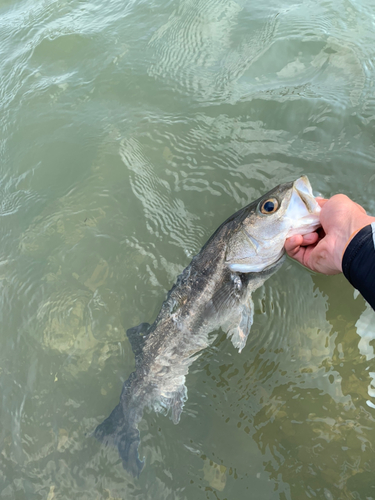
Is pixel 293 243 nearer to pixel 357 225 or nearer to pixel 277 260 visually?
pixel 277 260

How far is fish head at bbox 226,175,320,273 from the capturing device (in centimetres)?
345

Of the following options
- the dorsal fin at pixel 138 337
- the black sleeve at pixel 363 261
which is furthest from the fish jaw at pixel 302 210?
the dorsal fin at pixel 138 337

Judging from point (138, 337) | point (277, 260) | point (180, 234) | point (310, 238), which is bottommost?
point (138, 337)

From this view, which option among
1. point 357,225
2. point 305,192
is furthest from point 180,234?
point 357,225

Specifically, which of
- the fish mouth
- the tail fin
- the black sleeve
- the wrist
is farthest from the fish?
the black sleeve

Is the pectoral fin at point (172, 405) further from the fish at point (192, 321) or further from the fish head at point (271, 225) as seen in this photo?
the fish head at point (271, 225)

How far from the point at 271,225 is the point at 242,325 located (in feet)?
4.14

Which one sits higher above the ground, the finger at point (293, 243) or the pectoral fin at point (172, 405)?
the finger at point (293, 243)

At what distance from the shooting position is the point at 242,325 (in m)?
4.05

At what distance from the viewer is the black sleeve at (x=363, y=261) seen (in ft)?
8.76

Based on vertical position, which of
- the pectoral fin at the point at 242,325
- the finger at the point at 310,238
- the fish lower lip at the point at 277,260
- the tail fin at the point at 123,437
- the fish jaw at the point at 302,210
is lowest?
the tail fin at the point at 123,437

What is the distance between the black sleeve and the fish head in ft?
2.34

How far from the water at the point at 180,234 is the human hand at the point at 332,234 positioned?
85 centimetres

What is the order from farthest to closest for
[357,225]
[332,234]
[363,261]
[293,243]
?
[293,243], [332,234], [357,225], [363,261]
